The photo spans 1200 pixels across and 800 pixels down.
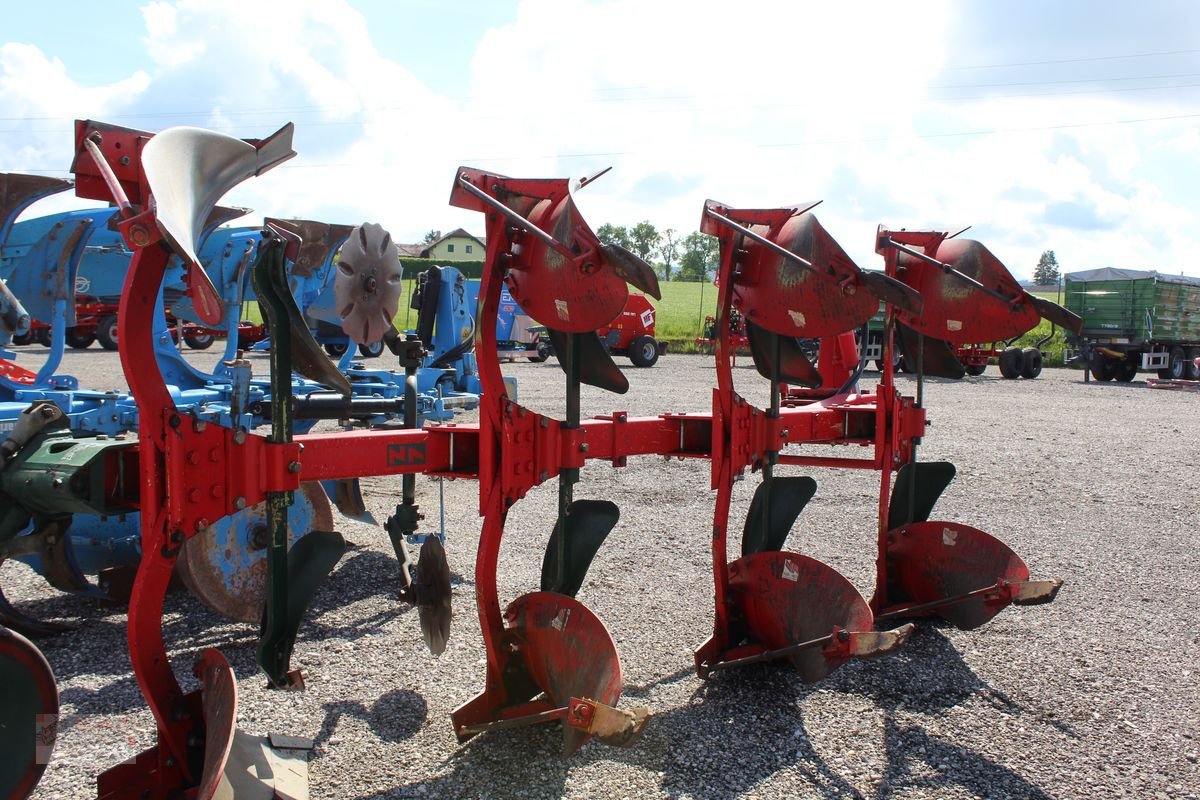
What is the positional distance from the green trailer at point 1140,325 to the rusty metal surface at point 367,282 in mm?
22072

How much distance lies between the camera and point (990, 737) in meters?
3.59

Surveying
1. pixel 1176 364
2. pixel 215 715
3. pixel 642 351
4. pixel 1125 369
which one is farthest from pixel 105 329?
pixel 1176 364

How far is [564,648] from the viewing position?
11.1ft

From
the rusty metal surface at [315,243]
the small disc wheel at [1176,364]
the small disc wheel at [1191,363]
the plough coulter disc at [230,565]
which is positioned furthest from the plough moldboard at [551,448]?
the small disc wheel at [1191,363]

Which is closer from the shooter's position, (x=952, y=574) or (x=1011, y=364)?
(x=952, y=574)

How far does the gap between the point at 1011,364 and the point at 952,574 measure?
19755 millimetres

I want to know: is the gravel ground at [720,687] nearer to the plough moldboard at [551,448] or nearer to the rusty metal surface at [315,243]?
the plough moldboard at [551,448]

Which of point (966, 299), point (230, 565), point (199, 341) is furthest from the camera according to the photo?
point (199, 341)

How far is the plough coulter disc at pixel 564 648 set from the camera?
3186 millimetres

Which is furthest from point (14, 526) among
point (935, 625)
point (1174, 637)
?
point (1174, 637)

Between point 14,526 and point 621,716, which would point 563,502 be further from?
point 14,526

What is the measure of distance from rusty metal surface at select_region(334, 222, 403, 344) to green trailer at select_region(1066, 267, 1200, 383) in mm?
22072

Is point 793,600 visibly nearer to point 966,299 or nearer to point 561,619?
point 561,619

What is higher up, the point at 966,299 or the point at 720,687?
the point at 966,299
